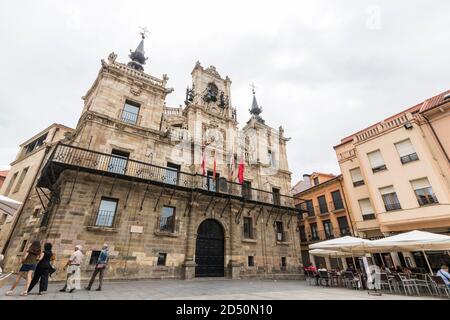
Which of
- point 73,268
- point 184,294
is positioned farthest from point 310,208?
point 73,268

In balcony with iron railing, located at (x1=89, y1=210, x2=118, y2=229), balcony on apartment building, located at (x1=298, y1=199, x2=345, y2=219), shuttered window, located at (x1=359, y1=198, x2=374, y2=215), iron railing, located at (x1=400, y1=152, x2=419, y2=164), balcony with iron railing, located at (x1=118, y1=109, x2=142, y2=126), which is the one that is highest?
balcony with iron railing, located at (x1=118, y1=109, x2=142, y2=126)

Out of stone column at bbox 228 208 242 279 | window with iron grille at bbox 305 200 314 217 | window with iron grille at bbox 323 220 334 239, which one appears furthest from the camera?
window with iron grille at bbox 305 200 314 217

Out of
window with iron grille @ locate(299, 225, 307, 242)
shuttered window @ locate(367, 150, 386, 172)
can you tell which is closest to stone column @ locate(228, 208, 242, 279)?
shuttered window @ locate(367, 150, 386, 172)

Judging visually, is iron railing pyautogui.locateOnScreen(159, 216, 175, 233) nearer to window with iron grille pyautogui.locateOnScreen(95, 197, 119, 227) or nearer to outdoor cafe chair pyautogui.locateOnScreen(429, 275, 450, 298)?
window with iron grille pyautogui.locateOnScreen(95, 197, 119, 227)

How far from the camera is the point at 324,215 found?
2369cm

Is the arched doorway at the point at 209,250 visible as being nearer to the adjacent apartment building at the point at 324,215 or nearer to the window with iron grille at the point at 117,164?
the window with iron grille at the point at 117,164

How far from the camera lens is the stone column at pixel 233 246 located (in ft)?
47.9

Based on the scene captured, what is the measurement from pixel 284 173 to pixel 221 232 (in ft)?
33.6

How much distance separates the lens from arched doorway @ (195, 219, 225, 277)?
14.2 m

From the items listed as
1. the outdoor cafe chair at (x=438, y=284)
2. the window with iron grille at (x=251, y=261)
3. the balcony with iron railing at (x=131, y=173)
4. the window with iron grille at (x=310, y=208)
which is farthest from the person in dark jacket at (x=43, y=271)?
the window with iron grille at (x=310, y=208)

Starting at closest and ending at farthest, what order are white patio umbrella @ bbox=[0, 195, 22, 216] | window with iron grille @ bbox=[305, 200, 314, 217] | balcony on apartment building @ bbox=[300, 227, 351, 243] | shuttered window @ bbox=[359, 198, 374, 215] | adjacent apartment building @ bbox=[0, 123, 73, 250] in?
white patio umbrella @ bbox=[0, 195, 22, 216] < adjacent apartment building @ bbox=[0, 123, 73, 250] < shuttered window @ bbox=[359, 198, 374, 215] < balcony on apartment building @ bbox=[300, 227, 351, 243] < window with iron grille @ bbox=[305, 200, 314, 217]

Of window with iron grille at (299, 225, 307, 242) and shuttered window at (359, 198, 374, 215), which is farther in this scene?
window with iron grille at (299, 225, 307, 242)

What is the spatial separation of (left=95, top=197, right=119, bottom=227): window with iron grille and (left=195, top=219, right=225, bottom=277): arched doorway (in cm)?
562
